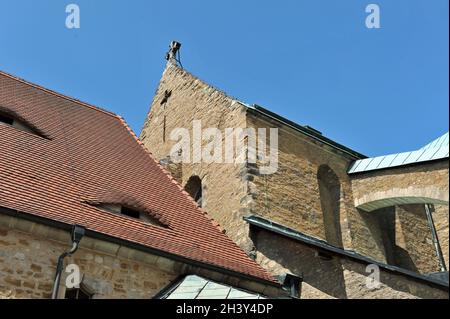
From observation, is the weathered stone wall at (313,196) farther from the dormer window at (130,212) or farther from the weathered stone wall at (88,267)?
the weathered stone wall at (88,267)

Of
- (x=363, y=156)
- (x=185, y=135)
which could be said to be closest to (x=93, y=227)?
(x=185, y=135)

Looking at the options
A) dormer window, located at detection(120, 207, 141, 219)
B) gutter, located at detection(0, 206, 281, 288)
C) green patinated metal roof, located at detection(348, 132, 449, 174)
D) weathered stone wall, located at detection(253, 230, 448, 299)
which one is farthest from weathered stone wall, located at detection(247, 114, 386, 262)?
dormer window, located at detection(120, 207, 141, 219)

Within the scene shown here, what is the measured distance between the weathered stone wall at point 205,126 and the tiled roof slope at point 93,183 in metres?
0.83

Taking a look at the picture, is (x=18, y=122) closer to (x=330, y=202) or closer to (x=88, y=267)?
(x=88, y=267)

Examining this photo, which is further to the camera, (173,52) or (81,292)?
(173,52)

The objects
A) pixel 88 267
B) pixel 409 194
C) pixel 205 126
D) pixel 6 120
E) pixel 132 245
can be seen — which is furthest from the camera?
pixel 205 126

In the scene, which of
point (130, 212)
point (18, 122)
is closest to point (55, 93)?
point (18, 122)

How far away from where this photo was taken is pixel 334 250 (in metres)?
8.78

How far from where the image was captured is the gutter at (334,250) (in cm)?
752

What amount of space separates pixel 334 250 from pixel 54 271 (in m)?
3.93

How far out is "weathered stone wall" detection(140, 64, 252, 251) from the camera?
10.5m

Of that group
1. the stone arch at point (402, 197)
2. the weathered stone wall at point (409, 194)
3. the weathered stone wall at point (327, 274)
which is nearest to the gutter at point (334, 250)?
the weathered stone wall at point (327, 274)

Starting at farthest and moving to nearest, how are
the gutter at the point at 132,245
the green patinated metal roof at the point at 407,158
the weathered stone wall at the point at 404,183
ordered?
1. the green patinated metal roof at the point at 407,158
2. the weathered stone wall at the point at 404,183
3. the gutter at the point at 132,245

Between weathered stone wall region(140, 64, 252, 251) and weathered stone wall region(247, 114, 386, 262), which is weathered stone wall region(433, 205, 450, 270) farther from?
weathered stone wall region(140, 64, 252, 251)
